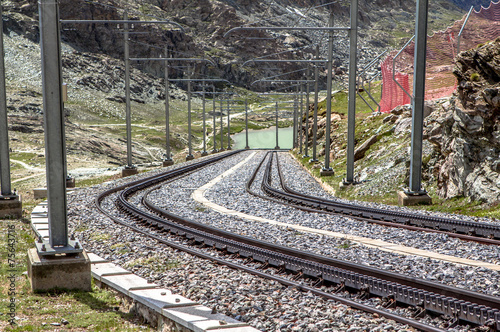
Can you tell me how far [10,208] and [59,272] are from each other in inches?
364

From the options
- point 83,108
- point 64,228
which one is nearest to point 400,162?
point 64,228

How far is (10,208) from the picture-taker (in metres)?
16.3

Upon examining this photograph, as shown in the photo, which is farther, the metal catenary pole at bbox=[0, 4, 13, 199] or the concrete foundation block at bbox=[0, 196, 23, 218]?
the concrete foundation block at bbox=[0, 196, 23, 218]

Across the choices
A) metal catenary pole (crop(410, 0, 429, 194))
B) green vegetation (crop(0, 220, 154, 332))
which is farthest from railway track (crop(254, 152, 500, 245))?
green vegetation (crop(0, 220, 154, 332))

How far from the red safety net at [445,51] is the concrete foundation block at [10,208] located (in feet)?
54.9

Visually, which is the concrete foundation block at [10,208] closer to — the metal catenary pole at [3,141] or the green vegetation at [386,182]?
the metal catenary pole at [3,141]

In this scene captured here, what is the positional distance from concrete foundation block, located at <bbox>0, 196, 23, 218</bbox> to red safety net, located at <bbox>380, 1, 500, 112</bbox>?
16.7 metres

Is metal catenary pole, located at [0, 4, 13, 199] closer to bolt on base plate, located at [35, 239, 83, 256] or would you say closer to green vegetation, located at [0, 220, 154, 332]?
green vegetation, located at [0, 220, 154, 332]

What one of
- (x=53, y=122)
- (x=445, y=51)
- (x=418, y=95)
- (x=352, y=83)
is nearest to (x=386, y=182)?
(x=352, y=83)

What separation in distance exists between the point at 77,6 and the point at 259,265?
210 m

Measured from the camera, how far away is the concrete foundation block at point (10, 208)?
53.3 feet

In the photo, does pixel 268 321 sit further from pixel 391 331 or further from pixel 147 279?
pixel 147 279

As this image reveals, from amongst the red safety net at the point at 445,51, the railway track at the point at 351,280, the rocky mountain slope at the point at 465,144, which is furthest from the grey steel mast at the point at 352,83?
the railway track at the point at 351,280

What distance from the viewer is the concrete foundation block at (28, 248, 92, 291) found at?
8.14 m
